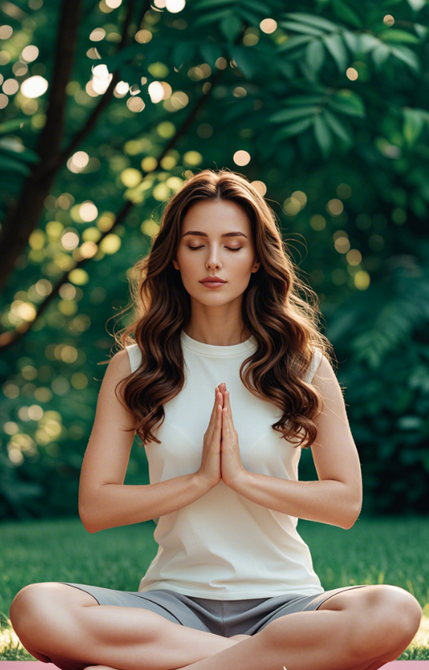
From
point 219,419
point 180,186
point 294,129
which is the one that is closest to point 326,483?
point 219,419

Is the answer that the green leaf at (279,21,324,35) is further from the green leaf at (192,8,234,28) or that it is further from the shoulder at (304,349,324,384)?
the shoulder at (304,349,324,384)

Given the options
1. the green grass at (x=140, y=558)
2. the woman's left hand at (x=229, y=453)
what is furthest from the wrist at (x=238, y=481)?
the green grass at (x=140, y=558)

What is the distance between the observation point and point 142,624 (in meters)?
2.34

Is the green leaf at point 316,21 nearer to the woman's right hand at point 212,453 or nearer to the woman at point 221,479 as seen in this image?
the woman at point 221,479

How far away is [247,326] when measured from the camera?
9.46 feet

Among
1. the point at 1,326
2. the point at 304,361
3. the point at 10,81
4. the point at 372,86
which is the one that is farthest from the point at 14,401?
the point at 304,361

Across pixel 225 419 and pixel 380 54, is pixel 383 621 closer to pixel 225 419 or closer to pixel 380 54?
pixel 225 419

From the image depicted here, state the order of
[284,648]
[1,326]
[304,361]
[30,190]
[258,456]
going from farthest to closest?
[1,326] → [30,190] → [304,361] → [258,456] → [284,648]

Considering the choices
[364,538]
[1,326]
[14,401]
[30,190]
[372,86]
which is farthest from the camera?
[1,326]

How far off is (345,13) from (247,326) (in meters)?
1.83

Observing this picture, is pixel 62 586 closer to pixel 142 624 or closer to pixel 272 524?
pixel 142 624

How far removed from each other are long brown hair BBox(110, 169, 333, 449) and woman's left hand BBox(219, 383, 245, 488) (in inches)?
8.7

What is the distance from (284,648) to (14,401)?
6.03 m

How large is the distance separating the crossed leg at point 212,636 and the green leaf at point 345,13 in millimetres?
2735
